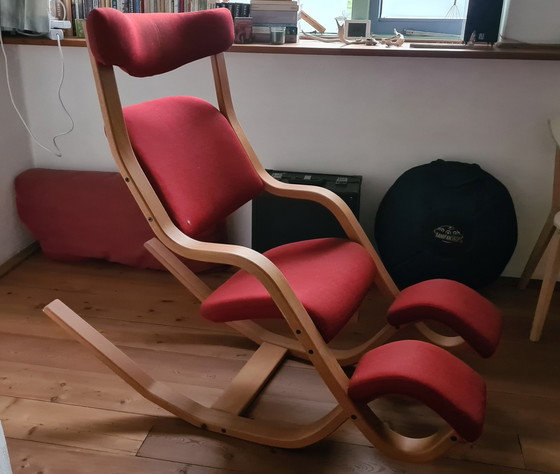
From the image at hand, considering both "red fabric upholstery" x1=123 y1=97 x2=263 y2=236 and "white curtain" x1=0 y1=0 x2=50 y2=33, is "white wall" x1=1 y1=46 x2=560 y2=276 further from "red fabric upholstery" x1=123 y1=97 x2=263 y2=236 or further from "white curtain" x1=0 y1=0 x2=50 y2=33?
"red fabric upholstery" x1=123 y1=97 x2=263 y2=236

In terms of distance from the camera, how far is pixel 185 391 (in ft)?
5.91

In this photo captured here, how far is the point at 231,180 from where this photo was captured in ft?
5.96

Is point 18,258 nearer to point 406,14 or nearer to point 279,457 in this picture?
point 279,457

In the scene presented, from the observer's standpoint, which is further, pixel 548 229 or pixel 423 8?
pixel 423 8

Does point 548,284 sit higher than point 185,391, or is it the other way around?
point 548,284

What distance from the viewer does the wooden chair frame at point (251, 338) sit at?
55.7 inches

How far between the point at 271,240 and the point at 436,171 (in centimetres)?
67

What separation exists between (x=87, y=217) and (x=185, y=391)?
3.30 feet

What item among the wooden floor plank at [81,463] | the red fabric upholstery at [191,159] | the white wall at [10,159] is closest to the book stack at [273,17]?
the red fabric upholstery at [191,159]

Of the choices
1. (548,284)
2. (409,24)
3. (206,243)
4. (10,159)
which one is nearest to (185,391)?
(206,243)

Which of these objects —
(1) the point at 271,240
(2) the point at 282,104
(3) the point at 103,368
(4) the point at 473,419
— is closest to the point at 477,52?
(2) the point at 282,104

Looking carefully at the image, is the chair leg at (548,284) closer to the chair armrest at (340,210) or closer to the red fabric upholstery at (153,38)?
the chair armrest at (340,210)

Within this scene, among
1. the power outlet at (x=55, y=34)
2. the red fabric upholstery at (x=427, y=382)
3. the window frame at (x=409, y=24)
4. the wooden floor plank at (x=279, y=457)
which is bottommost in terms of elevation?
the wooden floor plank at (x=279, y=457)

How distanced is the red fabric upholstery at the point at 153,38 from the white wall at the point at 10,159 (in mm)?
1105
